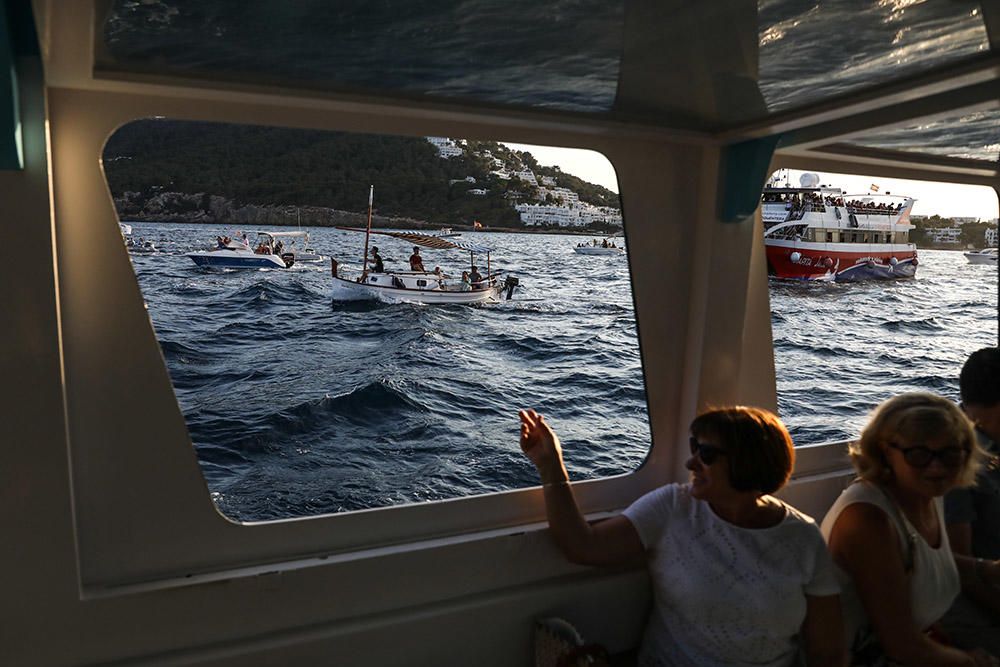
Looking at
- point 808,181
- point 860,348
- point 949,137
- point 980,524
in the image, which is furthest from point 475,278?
point 980,524

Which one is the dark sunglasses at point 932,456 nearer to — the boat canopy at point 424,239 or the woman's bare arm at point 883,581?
the woman's bare arm at point 883,581

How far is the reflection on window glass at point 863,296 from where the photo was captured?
11.6ft

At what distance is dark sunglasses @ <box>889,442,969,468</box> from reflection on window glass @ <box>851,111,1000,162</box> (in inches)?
37.3

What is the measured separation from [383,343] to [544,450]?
19.6 meters

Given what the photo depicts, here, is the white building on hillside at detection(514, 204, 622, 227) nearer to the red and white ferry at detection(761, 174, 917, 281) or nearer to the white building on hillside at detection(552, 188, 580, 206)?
the white building on hillside at detection(552, 188, 580, 206)

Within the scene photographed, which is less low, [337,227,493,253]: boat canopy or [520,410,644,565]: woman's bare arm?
[337,227,493,253]: boat canopy

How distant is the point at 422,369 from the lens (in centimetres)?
2144

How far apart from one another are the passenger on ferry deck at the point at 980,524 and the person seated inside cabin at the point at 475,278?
1717 cm

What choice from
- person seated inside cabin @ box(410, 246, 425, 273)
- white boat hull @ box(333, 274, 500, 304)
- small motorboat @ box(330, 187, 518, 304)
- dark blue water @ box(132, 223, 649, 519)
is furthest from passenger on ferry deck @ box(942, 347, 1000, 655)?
white boat hull @ box(333, 274, 500, 304)

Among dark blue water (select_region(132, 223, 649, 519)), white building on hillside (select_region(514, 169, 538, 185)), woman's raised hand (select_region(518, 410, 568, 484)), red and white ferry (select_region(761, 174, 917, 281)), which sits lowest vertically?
dark blue water (select_region(132, 223, 649, 519))

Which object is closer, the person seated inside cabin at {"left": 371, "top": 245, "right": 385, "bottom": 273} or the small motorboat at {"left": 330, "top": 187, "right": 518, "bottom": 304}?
the person seated inside cabin at {"left": 371, "top": 245, "right": 385, "bottom": 273}

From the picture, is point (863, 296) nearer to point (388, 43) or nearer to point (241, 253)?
point (241, 253)

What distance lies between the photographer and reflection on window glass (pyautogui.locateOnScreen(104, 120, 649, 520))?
18.6 m

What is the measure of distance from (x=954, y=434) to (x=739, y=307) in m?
0.91
